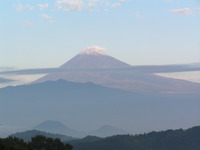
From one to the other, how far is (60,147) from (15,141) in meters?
14.1

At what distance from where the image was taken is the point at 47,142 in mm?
149250

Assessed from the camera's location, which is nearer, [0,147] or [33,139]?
[0,147]

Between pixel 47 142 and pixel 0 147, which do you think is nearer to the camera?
pixel 0 147

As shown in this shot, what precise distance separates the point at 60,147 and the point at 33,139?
35.1 feet

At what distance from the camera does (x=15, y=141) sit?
15375cm

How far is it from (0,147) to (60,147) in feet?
128

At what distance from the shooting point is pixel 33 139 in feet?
505

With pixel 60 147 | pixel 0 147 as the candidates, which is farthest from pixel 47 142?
pixel 0 147

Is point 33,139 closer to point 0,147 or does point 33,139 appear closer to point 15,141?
point 15,141

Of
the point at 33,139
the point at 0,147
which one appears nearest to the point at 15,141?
the point at 33,139

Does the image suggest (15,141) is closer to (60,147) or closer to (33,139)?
(33,139)

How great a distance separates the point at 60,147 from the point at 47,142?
15.3 ft

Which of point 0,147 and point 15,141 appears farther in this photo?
point 15,141

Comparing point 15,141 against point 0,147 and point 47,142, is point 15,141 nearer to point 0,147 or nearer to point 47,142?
point 47,142
